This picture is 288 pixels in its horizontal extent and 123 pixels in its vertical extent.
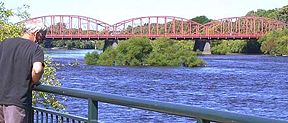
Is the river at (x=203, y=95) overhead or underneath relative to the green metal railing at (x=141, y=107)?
underneath

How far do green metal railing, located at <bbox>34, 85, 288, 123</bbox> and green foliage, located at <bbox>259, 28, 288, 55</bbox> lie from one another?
12186cm

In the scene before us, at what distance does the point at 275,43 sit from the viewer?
5123 inches

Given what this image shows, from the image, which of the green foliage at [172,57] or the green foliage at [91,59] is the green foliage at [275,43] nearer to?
the green foliage at [172,57]

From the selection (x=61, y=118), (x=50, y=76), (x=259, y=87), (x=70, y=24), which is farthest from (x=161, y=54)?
(x=61, y=118)

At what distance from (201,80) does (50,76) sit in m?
44.6

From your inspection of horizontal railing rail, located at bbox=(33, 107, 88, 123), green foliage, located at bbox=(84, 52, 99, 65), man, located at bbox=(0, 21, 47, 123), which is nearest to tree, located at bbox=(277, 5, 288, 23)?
green foliage, located at bbox=(84, 52, 99, 65)

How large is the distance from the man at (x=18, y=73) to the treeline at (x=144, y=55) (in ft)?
288

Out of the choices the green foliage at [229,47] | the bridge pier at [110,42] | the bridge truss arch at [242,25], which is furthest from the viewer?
the bridge truss arch at [242,25]

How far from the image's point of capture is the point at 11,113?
6137mm

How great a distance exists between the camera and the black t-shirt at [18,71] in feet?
20.0

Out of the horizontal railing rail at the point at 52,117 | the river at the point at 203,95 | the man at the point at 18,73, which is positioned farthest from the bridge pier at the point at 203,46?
the man at the point at 18,73

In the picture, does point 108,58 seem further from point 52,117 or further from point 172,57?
point 52,117

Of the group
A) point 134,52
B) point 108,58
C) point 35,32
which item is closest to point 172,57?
point 134,52

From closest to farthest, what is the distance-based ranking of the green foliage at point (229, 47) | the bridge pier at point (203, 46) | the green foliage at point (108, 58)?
the green foliage at point (108, 58), the bridge pier at point (203, 46), the green foliage at point (229, 47)
